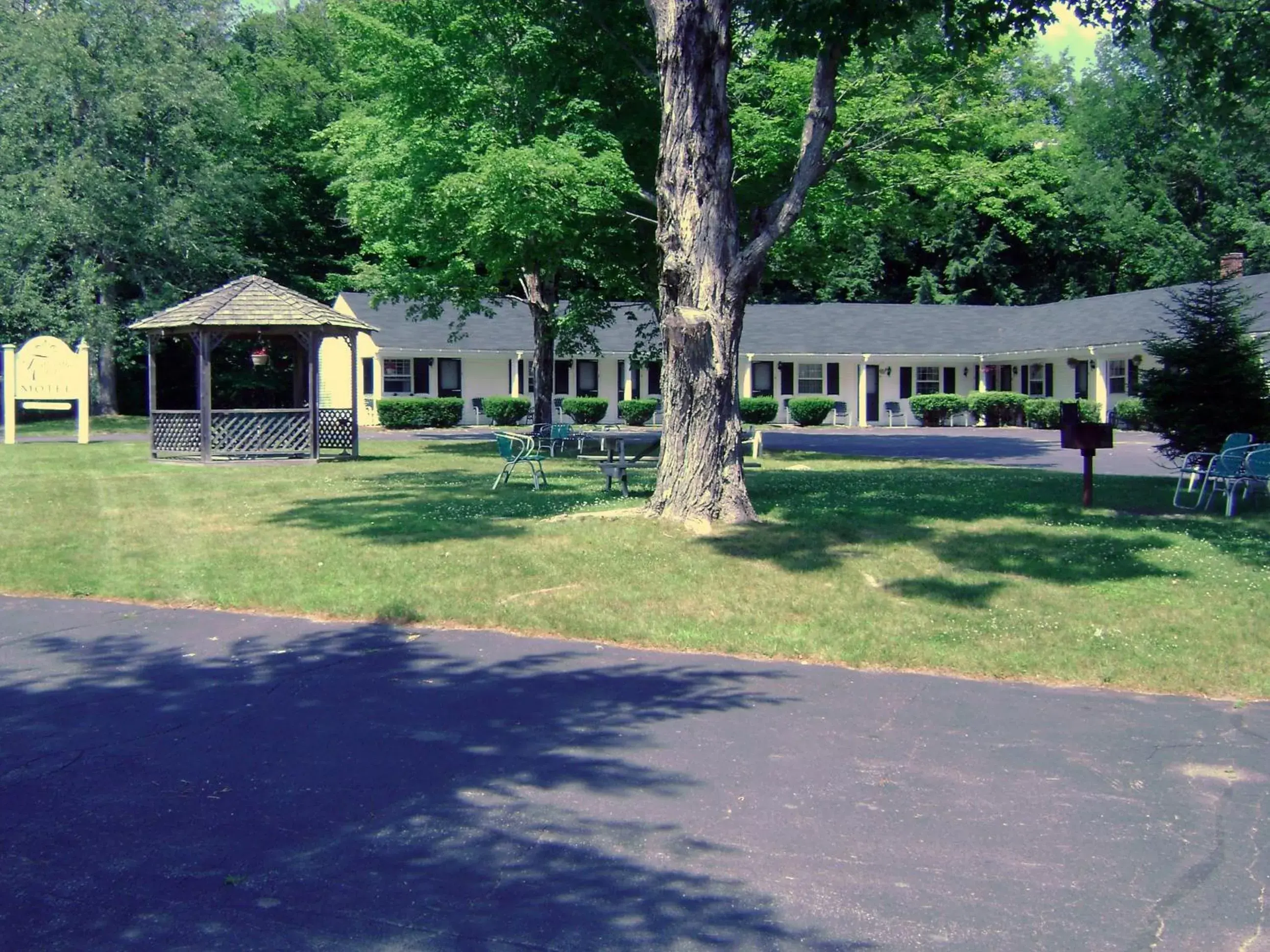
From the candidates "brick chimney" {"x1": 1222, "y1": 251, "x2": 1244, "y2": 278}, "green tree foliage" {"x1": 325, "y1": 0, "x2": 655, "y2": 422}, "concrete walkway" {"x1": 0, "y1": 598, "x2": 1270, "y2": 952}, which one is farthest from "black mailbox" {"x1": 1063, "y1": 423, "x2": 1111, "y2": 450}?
"brick chimney" {"x1": 1222, "y1": 251, "x2": 1244, "y2": 278}

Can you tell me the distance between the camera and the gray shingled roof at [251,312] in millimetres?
25469

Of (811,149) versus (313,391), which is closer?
(811,149)

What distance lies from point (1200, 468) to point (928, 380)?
3228 centimetres

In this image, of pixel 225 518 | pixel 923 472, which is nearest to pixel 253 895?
pixel 225 518

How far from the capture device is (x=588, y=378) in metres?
47.0

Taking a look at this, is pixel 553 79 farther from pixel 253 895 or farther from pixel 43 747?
pixel 253 895

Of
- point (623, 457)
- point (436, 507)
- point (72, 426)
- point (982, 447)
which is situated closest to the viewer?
point (436, 507)

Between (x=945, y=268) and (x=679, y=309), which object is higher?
(x=945, y=268)

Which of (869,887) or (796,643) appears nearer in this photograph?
(869,887)

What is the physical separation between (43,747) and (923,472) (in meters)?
18.1

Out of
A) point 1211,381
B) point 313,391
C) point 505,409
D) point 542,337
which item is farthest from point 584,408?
point 1211,381

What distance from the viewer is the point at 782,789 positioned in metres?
5.99

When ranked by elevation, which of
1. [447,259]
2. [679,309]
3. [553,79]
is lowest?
[679,309]

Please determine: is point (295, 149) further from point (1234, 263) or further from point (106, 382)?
point (1234, 263)
